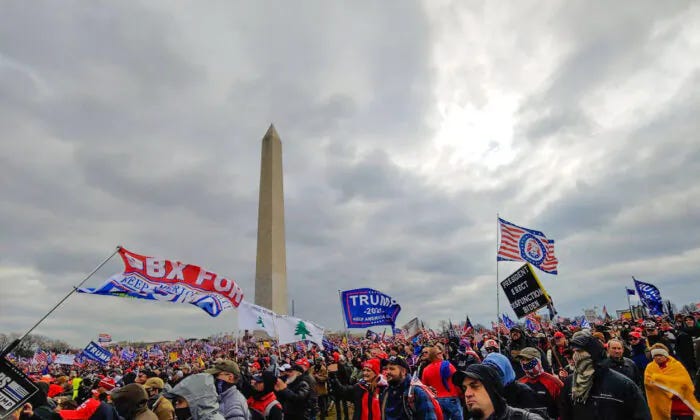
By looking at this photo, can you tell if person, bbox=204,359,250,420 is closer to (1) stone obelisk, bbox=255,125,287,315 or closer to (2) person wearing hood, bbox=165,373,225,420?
(2) person wearing hood, bbox=165,373,225,420

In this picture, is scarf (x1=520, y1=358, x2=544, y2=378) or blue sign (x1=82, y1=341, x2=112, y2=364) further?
blue sign (x1=82, y1=341, x2=112, y2=364)

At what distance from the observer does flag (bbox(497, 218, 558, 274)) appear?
1298cm

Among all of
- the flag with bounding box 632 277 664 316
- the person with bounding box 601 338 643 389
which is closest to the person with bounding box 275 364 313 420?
the person with bounding box 601 338 643 389

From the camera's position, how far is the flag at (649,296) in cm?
2028

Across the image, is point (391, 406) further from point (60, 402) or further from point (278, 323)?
point (278, 323)

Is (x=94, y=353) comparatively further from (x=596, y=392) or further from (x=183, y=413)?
(x=596, y=392)

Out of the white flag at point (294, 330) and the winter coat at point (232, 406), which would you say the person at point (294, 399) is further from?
the white flag at point (294, 330)

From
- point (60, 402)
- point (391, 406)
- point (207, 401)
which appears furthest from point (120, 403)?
point (60, 402)

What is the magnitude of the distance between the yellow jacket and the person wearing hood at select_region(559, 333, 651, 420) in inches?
127

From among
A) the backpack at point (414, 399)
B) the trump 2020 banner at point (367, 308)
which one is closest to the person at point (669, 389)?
the backpack at point (414, 399)

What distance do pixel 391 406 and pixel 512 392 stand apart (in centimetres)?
129

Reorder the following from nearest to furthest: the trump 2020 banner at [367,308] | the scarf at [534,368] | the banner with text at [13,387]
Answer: the banner with text at [13,387] < the scarf at [534,368] < the trump 2020 banner at [367,308]

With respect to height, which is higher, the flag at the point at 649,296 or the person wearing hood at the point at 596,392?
the flag at the point at 649,296

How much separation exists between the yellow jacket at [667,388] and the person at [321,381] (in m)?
6.41
